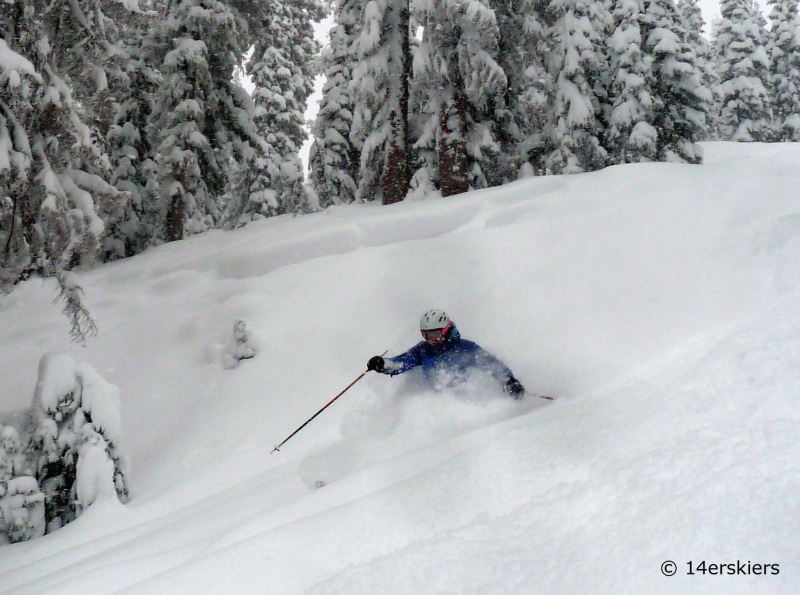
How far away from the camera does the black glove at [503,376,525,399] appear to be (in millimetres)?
6363

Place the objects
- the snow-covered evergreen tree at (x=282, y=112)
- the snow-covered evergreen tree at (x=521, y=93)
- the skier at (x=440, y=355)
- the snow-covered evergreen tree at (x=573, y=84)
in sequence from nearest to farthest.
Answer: the skier at (x=440, y=355) < the snow-covered evergreen tree at (x=521, y=93) < the snow-covered evergreen tree at (x=573, y=84) < the snow-covered evergreen tree at (x=282, y=112)

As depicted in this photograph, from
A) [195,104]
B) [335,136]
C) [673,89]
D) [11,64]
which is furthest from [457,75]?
[673,89]

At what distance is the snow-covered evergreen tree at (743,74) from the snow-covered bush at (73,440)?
110 ft

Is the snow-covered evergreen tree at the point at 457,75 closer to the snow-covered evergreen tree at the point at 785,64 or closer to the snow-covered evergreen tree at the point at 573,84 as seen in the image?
the snow-covered evergreen tree at the point at 573,84

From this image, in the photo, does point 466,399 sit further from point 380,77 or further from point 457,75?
point 380,77

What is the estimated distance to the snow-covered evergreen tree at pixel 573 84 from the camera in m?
16.4

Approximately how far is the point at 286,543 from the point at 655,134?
17.5 metres

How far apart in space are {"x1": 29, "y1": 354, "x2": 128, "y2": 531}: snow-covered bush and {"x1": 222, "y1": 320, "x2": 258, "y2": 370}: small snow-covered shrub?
213 cm

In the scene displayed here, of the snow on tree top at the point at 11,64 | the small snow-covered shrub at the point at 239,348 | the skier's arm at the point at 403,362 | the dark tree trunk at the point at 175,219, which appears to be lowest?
the dark tree trunk at the point at 175,219

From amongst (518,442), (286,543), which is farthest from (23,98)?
(518,442)

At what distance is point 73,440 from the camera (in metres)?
5.69

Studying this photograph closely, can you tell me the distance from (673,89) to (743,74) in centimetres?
1611

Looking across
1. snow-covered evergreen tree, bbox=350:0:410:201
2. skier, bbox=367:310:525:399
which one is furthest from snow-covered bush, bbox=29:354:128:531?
snow-covered evergreen tree, bbox=350:0:410:201

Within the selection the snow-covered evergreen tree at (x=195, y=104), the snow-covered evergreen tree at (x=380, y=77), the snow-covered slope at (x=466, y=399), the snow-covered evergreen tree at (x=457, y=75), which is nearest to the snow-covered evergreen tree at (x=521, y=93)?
the snow-covered evergreen tree at (x=457, y=75)
